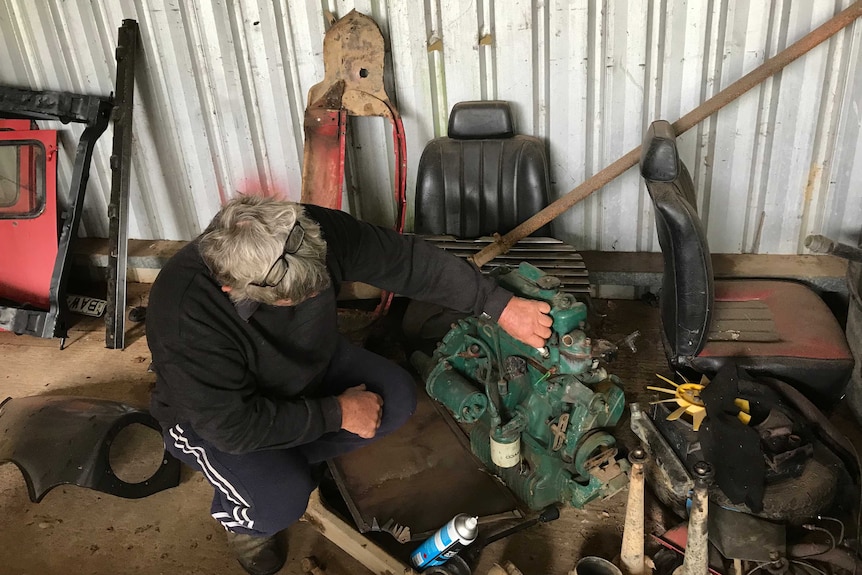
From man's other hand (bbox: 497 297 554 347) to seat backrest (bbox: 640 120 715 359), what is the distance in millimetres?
485

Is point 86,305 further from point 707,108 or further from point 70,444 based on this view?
point 707,108

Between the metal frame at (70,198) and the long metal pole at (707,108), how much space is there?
6.51 ft

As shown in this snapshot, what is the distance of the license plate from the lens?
11.8 ft

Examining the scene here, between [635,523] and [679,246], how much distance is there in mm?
844

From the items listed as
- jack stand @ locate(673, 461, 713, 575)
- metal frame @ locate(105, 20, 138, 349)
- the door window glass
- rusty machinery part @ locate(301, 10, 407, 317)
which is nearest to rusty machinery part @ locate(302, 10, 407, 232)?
rusty machinery part @ locate(301, 10, 407, 317)

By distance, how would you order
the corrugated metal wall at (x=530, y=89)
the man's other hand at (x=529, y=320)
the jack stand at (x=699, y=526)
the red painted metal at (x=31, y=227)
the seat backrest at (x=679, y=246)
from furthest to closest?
the red painted metal at (x=31, y=227) → the corrugated metal wall at (x=530, y=89) → the seat backrest at (x=679, y=246) → the man's other hand at (x=529, y=320) → the jack stand at (x=699, y=526)

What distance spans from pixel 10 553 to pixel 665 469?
7.03 ft

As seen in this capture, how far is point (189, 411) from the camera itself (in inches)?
71.0

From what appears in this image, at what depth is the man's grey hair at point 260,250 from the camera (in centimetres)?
164

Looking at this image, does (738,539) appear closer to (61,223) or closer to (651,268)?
(651,268)

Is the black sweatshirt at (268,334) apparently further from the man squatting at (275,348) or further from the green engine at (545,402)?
the green engine at (545,402)

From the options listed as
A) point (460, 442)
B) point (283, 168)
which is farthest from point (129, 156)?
point (460, 442)

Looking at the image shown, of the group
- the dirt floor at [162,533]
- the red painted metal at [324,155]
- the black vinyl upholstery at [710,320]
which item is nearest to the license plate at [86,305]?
the dirt floor at [162,533]

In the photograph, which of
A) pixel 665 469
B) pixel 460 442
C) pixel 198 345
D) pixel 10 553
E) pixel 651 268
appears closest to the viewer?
pixel 198 345
